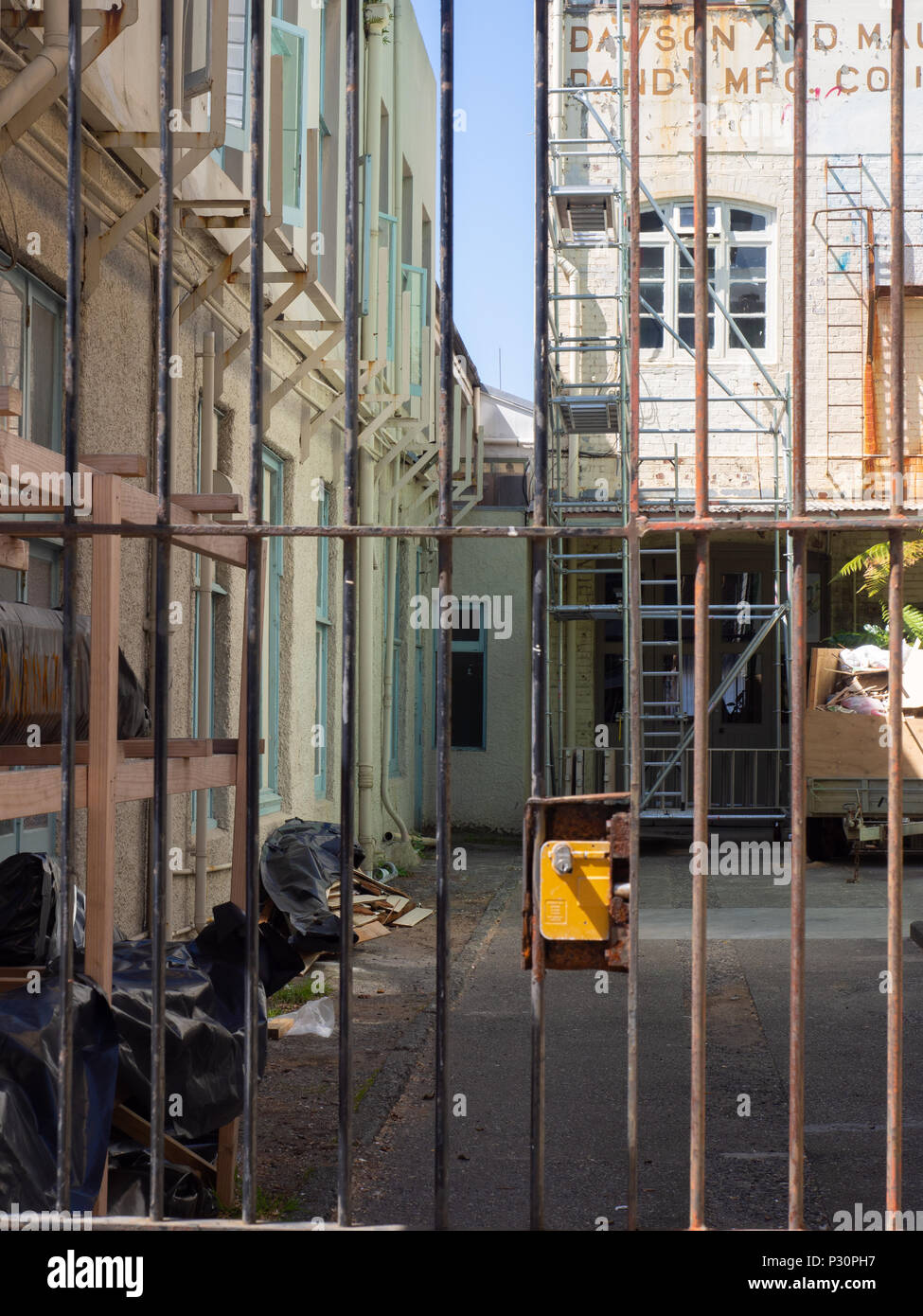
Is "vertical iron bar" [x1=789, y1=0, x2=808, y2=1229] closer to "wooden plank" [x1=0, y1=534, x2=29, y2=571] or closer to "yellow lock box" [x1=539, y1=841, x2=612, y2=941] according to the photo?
"yellow lock box" [x1=539, y1=841, x2=612, y2=941]

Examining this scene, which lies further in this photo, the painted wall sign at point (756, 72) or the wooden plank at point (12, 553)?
the painted wall sign at point (756, 72)

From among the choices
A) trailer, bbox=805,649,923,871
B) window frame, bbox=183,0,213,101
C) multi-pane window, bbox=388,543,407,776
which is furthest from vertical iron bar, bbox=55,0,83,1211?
multi-pane window, bbox=388,543,407,776

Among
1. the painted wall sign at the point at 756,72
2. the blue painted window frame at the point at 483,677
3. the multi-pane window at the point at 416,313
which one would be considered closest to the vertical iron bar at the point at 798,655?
the multi-pane window at the point at 416,313

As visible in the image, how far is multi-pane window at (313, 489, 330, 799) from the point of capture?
38.3ft

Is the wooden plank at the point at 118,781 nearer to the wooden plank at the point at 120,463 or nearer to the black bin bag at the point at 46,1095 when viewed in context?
the black bin bag at the point at 46,1095

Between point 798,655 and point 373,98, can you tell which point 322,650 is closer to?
point 373,98

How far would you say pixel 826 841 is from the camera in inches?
545

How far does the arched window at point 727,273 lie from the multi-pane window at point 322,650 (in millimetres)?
6293

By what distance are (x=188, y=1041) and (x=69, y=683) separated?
1.45 metres

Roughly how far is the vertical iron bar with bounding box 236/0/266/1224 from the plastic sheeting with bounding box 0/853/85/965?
1.36 meters

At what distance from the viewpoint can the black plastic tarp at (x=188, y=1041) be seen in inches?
142

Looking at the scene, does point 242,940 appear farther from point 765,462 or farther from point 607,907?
point 765,462

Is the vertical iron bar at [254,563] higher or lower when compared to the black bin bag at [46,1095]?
higher
